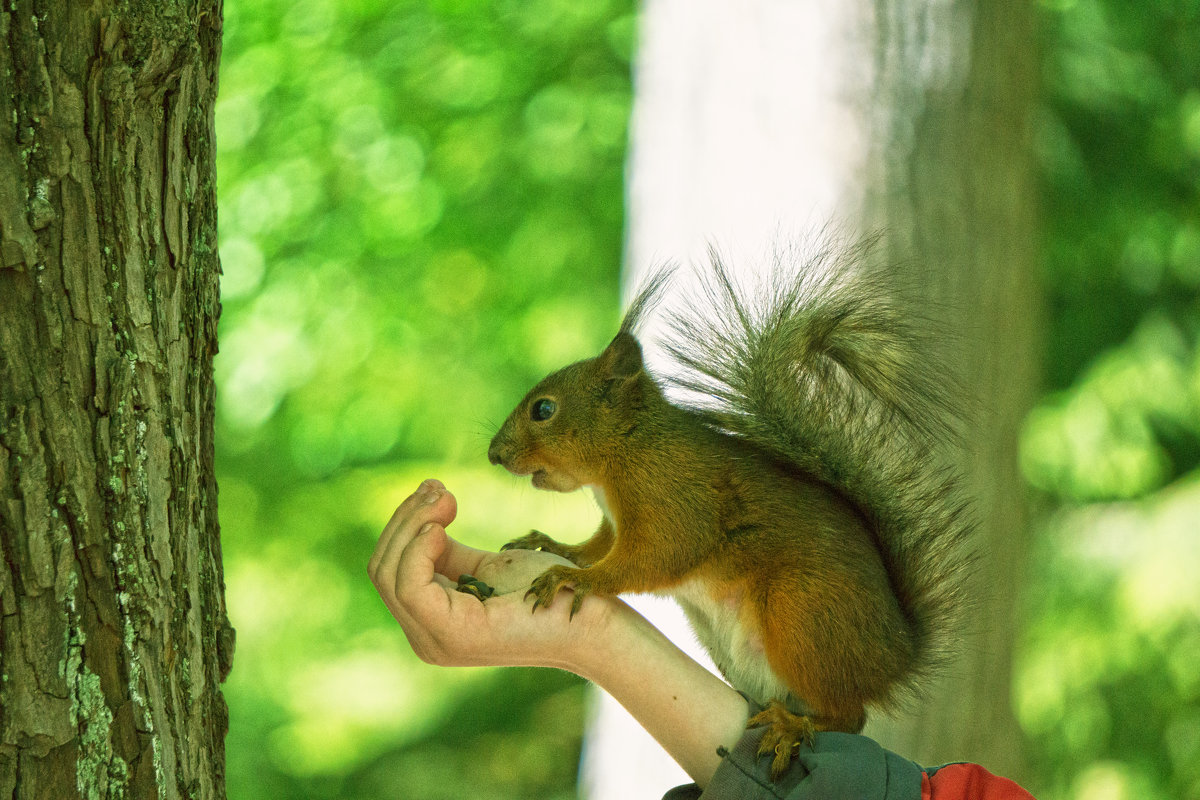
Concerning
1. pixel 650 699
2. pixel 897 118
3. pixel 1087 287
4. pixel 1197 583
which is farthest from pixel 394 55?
pixel 1197 583

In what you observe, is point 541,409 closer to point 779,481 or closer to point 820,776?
point 779,481

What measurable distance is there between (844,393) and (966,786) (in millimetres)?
647

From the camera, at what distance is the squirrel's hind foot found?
132 cm

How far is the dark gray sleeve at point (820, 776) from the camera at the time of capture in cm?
127

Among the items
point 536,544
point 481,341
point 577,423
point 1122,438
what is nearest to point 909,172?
point 577,423

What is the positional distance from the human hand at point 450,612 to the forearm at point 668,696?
1.1 inches

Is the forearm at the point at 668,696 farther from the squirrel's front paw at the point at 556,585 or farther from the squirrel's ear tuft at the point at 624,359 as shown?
the squirrel's ear tuft at the point at 624,359

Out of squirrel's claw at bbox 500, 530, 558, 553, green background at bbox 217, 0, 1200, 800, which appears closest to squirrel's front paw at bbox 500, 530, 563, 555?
squirrel's claw at bbox 500, 530, 558, 553

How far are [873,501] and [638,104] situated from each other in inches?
63.7

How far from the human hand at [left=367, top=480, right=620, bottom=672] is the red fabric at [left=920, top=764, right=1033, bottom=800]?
450 mm

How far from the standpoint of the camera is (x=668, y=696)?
54.2 inches

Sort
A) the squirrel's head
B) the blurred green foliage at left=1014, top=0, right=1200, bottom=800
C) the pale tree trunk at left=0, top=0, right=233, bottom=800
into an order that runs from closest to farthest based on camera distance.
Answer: the pale tree trunk at left=0, top=0, right=233, bottom=800 → the squirrel's head → the blurred green foliage at left=1014, top=0, right=1200, bottom=800

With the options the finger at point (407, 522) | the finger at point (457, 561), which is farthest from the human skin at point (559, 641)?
the finger at point (457, 561)

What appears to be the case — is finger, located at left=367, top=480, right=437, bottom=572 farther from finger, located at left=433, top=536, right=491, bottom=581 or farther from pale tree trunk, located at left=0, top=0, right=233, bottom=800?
→ pale tree trunk, located at left=0, top=0, right=233, bottom=800
